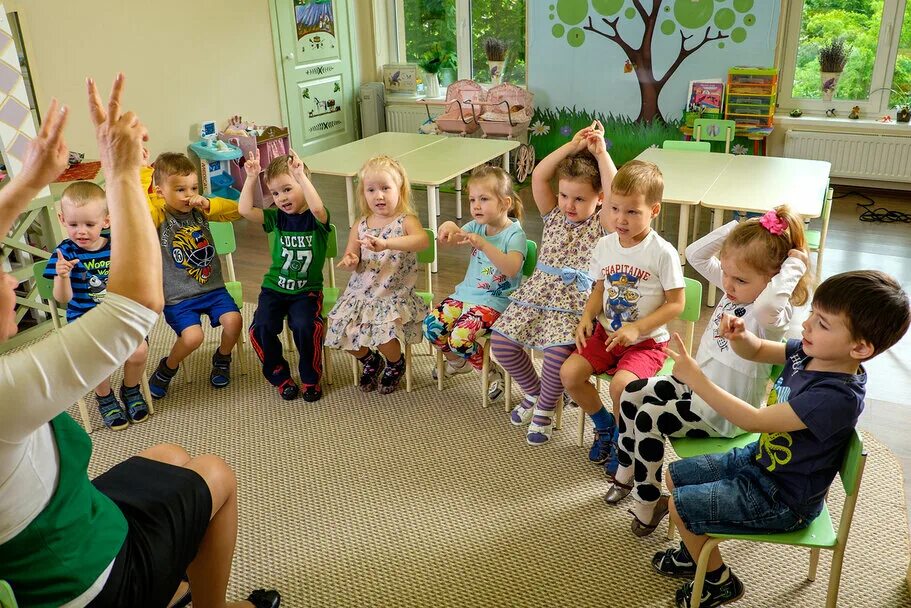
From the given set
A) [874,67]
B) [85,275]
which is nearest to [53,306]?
[85,275]

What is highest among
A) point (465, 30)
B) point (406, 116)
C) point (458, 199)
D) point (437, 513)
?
point (465, 30)

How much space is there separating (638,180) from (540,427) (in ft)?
2.96

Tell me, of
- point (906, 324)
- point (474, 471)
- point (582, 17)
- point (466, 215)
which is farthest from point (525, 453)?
point (582, 17)

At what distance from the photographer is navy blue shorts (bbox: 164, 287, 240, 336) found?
2.95 meters

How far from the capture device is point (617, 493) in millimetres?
2336

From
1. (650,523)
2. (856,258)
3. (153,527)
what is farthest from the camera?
(856,258)

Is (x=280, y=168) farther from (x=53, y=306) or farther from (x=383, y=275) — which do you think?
(x=53, y=306)

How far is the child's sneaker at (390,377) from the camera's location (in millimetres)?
3014

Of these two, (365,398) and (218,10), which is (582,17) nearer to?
(218,10)

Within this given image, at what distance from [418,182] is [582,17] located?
117 inches

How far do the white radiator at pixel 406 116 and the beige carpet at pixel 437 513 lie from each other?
431cm

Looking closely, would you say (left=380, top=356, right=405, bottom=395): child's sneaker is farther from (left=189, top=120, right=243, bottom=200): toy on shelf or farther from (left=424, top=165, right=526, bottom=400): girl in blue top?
(left=189, top=120, right=243, bottom=200): toy on shelf

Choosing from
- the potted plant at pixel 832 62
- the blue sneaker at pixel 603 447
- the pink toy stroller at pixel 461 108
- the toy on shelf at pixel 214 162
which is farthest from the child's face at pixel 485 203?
the potted plant at pixel 832 62

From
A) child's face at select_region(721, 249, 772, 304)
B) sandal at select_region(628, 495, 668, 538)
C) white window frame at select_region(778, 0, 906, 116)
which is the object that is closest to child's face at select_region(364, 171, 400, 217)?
child's face at select_region(721, 249, 772, 304)
